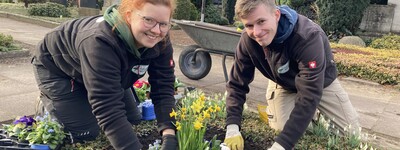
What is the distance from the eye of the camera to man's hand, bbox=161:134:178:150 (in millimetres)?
2428

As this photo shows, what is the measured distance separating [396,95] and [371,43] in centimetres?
563

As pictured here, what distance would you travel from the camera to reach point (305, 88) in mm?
2658

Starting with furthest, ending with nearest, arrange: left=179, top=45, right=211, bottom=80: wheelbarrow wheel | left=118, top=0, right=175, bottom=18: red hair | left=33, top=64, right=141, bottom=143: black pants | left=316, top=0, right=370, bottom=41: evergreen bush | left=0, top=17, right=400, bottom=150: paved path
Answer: left=316, top=0, right=370, bottom=41: evergreen bush
left=179, top=45, right=211, bottom=80: wheelbarrow wheel
left=0, top=17, right=400, bottom=150: paved path
left=33, top=64, right=141, bottom=143: black pants
left=118, top=0, right=175, bottom=18: red hair

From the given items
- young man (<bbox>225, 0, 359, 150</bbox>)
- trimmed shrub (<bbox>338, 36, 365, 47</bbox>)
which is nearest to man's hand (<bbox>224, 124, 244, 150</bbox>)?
young man (<bbox>225, 0, 359, 150</bbox>)

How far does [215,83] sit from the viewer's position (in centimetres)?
607

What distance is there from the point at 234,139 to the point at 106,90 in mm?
975

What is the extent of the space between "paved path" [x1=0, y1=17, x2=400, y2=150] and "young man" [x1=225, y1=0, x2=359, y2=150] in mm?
1454

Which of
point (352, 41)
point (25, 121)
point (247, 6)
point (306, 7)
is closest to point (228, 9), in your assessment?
point (306, 7)

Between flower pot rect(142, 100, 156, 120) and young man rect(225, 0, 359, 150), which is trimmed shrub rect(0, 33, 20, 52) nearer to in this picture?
flower pot rect(142, 100, 156, 120)

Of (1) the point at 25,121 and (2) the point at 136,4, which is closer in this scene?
(2) the point at 136,4

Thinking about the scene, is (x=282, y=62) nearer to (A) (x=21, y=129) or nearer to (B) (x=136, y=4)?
(B) (x=136, y=4)

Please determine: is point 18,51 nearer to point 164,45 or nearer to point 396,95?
point 164,45

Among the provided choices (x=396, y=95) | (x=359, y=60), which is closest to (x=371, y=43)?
(x=359, y=60)

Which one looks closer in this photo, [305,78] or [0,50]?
[305,78]
